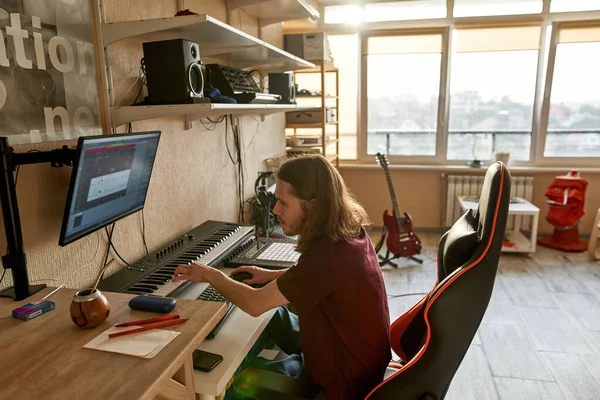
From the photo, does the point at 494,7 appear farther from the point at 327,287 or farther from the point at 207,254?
the point at 327,287

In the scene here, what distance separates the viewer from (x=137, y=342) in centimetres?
89

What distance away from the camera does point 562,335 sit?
2527 millimetres

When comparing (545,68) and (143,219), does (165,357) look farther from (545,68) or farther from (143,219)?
(545,68)

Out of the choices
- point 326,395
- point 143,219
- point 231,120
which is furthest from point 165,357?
point 231,120

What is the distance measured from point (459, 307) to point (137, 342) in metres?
0.71

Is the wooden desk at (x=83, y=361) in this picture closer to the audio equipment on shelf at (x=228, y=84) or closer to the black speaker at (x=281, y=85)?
the audio equipment on shelf at (x=228, y=84)

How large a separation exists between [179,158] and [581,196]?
3569mm

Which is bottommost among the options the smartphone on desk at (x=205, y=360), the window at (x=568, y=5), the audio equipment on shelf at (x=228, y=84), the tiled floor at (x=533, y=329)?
the tiled floor at (x=533, y=329)

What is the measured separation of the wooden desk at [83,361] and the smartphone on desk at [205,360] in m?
0.10

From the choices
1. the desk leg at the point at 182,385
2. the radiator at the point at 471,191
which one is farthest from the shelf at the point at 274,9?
the radiator at the point at 471,191

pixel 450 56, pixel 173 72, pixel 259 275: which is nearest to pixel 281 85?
pixel 173 72

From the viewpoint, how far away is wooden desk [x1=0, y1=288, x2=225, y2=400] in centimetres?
74

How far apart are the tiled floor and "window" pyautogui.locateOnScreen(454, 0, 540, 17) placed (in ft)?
7.67

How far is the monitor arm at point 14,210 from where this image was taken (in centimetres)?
101
